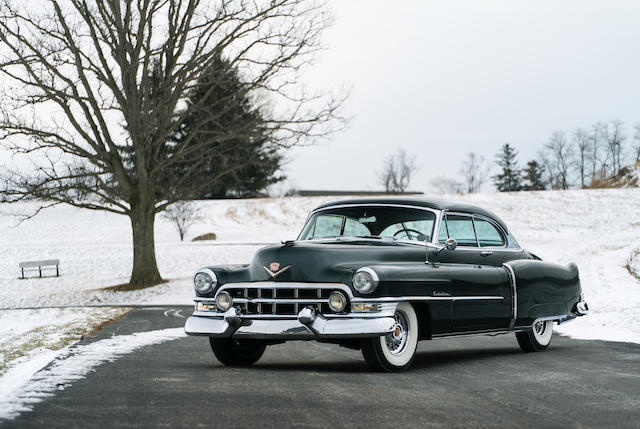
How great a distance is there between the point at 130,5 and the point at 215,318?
1868 cm

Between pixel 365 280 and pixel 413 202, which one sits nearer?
pixel 365 280

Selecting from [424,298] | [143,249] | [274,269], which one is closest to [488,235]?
[424,298]

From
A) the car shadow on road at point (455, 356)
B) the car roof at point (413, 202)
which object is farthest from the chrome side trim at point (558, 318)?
the car roof at point (413, 202)

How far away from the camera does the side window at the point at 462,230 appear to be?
9.16 metres

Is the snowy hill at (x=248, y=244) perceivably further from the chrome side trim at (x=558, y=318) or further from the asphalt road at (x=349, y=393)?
the asphalt road at (x=349, y=393)

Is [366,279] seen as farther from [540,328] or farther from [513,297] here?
[540,328]

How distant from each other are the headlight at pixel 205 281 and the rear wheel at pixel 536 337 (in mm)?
4010

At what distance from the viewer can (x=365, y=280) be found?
7426 millimetres

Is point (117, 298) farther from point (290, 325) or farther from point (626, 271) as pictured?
point (290, 325)

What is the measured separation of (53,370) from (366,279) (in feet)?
10.1

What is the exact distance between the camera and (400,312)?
7738 millimetres

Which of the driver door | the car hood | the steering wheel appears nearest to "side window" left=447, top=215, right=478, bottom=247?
the driver door

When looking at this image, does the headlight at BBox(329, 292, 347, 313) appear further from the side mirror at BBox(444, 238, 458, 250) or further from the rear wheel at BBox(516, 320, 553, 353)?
the rear wheel at BBox(516, 320, 553, 353)

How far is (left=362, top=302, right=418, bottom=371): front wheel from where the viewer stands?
748 cm
